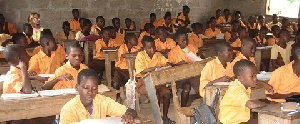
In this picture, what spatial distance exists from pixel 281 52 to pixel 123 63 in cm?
233

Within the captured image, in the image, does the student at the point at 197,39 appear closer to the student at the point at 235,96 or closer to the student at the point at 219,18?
the student at the point at 219,18

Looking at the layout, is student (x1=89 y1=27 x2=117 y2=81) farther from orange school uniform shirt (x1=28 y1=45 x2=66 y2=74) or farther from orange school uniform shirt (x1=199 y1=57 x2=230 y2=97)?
orange school uniform shirt (x1=199 y1=57 x2=230 y2=97)

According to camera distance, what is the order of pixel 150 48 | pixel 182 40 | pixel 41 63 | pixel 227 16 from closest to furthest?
pixel 41 63
pixel 150 48
pixel 182 40
pixel 227 16

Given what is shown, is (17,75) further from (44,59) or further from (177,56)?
(177,56)

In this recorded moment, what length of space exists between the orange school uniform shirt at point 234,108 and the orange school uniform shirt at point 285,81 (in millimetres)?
944

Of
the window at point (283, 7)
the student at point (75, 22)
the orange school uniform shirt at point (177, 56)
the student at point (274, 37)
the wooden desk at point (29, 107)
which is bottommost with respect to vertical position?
the wooden desk at point (29, 107)

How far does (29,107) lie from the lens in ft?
10.5

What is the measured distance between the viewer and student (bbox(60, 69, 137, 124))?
106 inches

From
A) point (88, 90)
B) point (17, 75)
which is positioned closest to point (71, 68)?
point (17, 75)

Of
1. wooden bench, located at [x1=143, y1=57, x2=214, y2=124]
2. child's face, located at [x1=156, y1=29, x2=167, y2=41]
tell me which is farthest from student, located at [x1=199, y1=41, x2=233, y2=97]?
child's face, located at [x1=156, y1=29, x2=167, y2=41]

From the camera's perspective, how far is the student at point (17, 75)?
11.0ft

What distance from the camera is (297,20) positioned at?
11281 mm

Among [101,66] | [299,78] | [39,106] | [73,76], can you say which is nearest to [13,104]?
[39,106]

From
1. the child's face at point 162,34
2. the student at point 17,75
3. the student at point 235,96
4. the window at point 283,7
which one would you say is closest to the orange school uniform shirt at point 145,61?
the child's face at point 162,34
